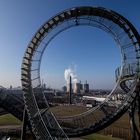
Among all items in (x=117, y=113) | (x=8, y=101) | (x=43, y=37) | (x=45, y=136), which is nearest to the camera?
(x=117, y=113)

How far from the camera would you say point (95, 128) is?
2005cm

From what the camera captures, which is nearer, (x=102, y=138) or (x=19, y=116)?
(x=19, y=116)

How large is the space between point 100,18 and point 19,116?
1444cm

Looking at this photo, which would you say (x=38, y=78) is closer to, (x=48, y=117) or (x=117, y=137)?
(x=48, y=117)

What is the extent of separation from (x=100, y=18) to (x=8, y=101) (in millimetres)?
15354

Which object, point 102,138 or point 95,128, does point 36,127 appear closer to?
point 95,128

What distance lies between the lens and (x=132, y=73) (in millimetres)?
19672

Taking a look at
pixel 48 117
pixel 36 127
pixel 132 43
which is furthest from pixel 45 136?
pixel 132 43

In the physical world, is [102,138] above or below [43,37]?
below

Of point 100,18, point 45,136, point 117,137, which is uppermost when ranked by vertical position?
point 100,18

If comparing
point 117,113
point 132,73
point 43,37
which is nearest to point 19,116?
point 43,37

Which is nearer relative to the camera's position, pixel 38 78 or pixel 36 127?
pixel 36 127

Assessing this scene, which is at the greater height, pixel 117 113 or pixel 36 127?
pixel 117 113

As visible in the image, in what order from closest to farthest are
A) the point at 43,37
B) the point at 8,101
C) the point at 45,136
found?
1. the point at 45,136
2. the point at 43,37
3. the point at 8,101
